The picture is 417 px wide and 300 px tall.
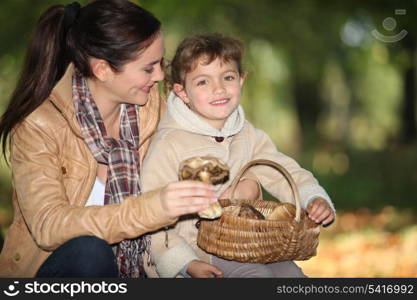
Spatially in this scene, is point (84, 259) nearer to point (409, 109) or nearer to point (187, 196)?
point (187, 196)

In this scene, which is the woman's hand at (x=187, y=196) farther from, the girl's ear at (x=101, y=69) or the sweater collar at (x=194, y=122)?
the girl's ear at (x=101, y=69)

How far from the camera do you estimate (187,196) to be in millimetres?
2422

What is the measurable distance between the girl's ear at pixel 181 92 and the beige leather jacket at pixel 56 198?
1.79ft

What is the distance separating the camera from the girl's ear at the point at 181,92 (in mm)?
3215

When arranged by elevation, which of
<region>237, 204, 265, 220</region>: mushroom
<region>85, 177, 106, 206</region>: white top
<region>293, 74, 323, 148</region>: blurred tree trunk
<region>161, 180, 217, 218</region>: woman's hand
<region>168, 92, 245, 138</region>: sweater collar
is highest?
<region>293, 74, 323, 148</region>: blurred tree trunk

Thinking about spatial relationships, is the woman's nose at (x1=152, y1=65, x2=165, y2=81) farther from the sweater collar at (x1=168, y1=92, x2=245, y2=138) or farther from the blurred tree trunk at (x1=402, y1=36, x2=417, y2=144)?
the blurred tree trunk at (x1=402, y1=36, x2=417, y2=144)

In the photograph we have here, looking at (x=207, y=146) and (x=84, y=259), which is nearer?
(x=84, y=259)

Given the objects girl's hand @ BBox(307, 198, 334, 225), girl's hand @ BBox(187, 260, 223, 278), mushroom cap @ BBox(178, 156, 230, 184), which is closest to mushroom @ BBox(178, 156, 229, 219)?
mushroom cap @ BBox(178, 156, 230, 184)

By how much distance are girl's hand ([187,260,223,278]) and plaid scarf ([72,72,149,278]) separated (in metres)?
0.31

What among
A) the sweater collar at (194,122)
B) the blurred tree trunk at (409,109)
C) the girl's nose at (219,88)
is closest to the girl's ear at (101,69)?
Result: the sweater collar at (194,122)

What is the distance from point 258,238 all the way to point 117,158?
31.8 inches

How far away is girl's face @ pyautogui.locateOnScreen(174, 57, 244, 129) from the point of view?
3098 millimetres

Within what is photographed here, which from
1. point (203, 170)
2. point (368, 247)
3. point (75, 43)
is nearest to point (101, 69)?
point (75, 43)

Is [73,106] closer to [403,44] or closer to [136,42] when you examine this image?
[136,42]
